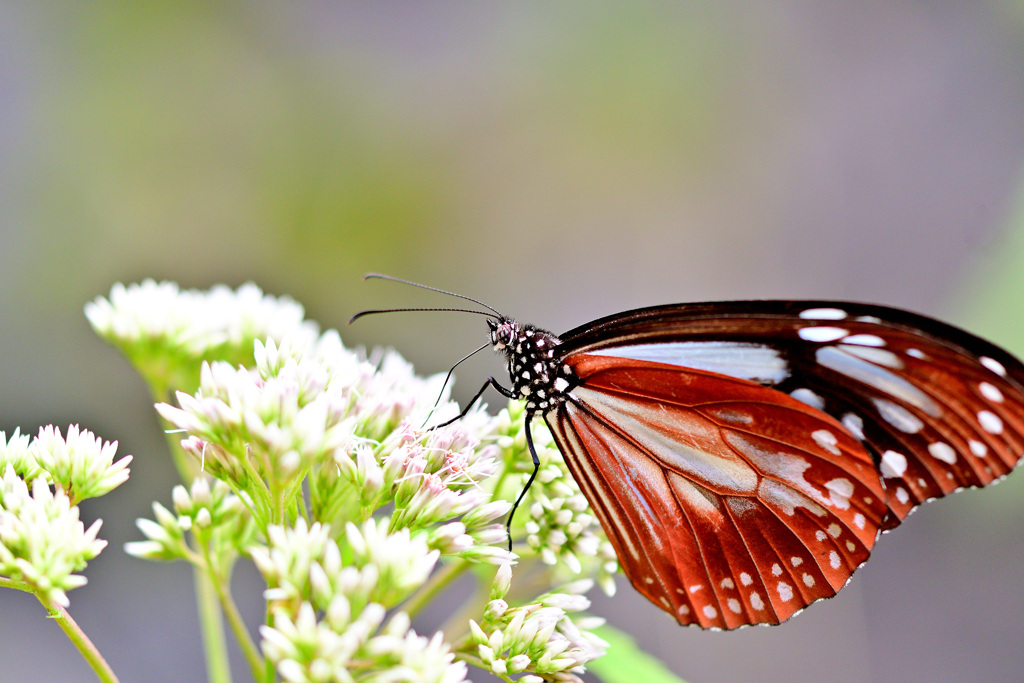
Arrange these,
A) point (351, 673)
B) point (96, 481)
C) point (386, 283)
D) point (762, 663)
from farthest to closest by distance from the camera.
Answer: point (386, 283) → point (762, 663) → point (96, 481) → point (351, 673)

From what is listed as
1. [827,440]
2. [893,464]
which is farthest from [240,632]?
[893,464]

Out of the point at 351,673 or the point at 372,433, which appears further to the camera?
the point at 372,433

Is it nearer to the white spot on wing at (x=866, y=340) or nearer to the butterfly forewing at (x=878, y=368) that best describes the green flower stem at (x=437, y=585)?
the butterfly forewing at (x=878, y=368)

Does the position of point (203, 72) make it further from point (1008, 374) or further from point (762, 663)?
point (762, 663)

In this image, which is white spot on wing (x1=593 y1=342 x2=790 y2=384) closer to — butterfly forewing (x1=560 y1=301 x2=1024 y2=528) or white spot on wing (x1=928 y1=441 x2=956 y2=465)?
butterfly forewing (x1=560 y1=301 x2=1024 y2=528)

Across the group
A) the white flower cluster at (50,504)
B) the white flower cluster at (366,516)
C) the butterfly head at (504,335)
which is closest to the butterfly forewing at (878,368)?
the butterfly head at (504,335)

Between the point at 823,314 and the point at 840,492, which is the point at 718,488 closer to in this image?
the point at 840,492

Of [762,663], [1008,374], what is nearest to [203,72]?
[1008,374]
